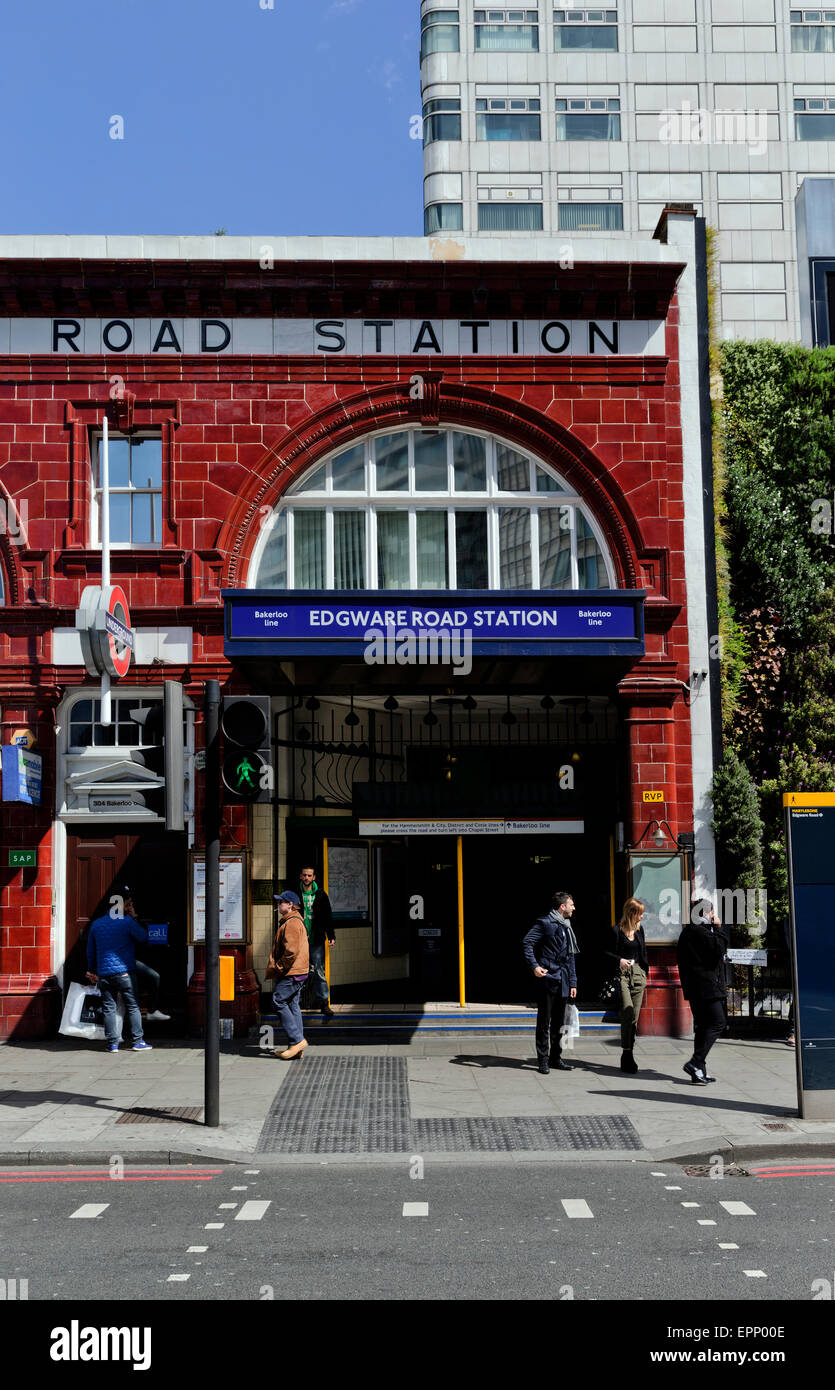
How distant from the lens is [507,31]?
186ft

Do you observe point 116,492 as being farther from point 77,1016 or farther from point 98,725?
point 77,1016

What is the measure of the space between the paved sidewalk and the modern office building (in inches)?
1858

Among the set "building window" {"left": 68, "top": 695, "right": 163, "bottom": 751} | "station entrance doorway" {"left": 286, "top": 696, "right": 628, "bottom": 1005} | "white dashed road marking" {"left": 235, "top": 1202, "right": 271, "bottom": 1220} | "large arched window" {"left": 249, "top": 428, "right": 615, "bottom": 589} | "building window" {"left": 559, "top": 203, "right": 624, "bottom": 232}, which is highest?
"building window" {"left": 559, "top": 203, "right": 624, "bottom": 232}

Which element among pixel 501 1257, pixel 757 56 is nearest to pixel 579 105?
pixel 757 56

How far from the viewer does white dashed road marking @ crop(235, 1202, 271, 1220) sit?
8280 millimetres

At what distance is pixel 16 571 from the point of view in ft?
51.5

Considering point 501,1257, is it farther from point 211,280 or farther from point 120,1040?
point 211,280

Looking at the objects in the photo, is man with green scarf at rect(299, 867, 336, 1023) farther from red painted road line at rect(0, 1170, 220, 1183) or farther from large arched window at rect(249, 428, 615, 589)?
red painted road line at rect(0, 1170, 220, 1183)

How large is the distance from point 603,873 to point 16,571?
8.36 metres

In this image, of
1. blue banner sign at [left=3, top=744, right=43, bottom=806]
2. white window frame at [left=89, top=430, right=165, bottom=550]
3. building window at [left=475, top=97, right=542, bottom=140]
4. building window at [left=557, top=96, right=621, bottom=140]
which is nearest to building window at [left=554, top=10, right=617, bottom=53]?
building window at [left=557, top=96, right=621, bottom=140]

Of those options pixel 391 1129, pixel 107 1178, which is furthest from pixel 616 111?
pixel 107 1178

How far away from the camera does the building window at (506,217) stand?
5575 centimetres

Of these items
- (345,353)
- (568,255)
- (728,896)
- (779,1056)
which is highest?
(568,255)

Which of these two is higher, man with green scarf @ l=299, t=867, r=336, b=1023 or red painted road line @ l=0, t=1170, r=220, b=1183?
man with green scarf @ l=299, t=867, r=336, b=1023
